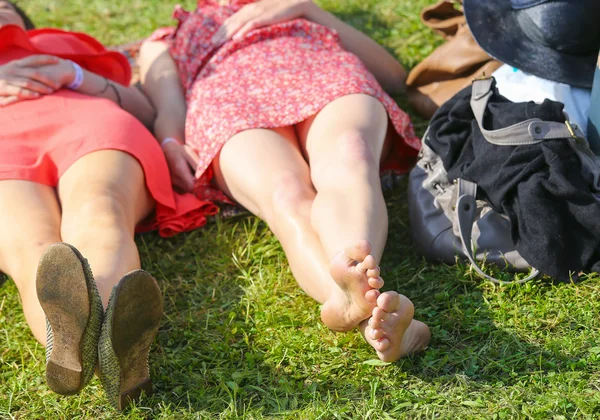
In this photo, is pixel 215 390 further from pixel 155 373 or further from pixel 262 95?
pixel 262 95

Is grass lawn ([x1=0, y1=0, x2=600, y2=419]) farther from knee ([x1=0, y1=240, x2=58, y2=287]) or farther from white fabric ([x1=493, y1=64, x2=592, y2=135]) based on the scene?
white fabric ([x1=493, y1=64, x2=592, y2=135])

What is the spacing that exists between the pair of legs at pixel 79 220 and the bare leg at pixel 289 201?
420 mm

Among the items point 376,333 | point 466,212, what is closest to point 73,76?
point 466,212

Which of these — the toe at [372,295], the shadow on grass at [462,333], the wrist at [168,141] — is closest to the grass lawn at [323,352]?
the shadow on grass at [462,333]

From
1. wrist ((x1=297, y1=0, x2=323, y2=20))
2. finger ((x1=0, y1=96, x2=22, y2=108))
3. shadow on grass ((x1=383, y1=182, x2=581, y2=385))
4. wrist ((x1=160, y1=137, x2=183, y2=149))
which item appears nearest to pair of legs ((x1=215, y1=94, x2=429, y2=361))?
shadow on grass ((x1=383, y1=182, x2=581, y2=385))

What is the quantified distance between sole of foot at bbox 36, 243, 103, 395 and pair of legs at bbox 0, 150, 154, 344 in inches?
7.0

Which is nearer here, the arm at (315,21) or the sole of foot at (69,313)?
the sole of foot at (69,313)

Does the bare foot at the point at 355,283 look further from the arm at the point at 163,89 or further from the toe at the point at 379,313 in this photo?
the arm at the point at 163,89

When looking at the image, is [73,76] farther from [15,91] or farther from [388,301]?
[388,301]

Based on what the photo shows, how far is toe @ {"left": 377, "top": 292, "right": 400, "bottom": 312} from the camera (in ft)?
6.97

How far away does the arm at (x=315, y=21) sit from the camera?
3.76 m

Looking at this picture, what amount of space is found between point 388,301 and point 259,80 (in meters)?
1.67

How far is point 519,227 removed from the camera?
102 inches

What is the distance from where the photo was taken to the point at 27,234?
2.69 m
